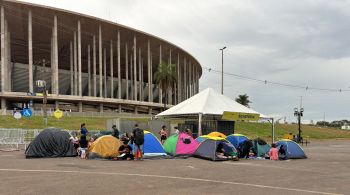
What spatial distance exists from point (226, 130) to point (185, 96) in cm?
8181

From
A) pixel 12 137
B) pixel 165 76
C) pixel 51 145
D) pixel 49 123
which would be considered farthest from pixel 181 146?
pixel 165 76

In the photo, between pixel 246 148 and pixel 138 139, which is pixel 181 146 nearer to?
pixel 138 139

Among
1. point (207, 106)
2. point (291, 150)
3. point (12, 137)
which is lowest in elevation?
point (291, 150)

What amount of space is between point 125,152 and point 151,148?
187 cm

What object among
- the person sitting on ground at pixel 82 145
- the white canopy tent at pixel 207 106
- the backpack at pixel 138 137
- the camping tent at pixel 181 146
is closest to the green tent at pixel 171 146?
the camping tent at pixel 181 146

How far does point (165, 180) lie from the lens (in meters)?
12.5

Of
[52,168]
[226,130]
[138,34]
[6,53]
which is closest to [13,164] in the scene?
[52,168]

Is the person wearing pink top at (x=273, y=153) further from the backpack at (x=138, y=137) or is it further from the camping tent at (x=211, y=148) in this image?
the backpack at (x=138, y=137)

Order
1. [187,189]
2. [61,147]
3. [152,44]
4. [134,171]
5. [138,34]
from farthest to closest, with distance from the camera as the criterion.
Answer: [152,44] < [138,34] < [61,147] < [134,171] < [187,189]

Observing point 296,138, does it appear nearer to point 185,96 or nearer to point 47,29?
point 47,29

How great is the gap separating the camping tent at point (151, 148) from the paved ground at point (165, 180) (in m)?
4.07

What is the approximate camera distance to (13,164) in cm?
1611

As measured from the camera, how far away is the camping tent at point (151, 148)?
20.6 m

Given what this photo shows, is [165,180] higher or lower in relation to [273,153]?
higher
